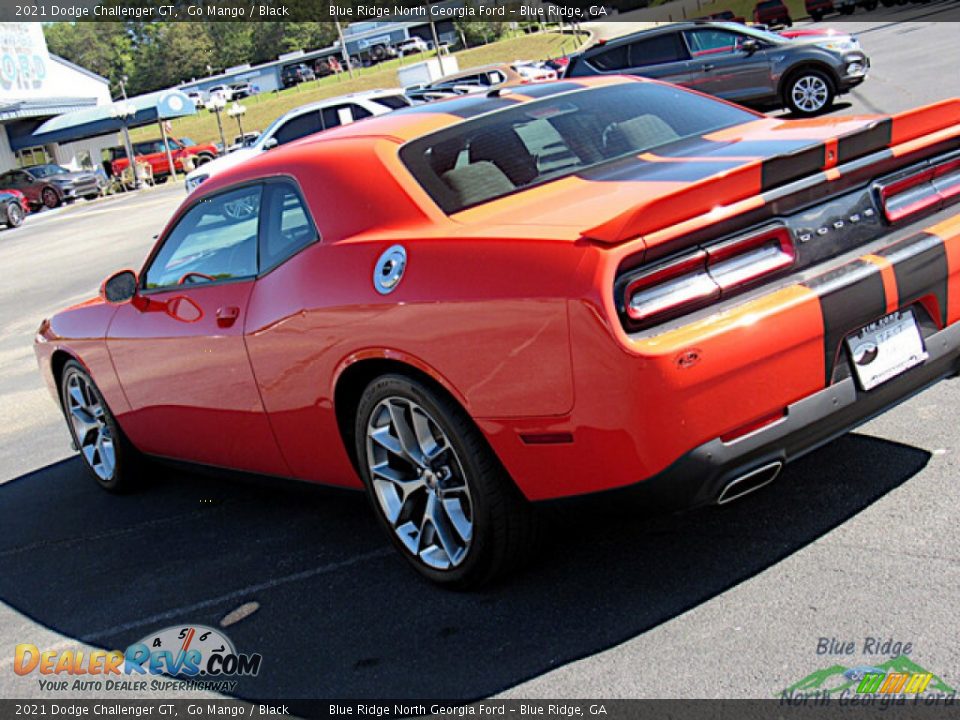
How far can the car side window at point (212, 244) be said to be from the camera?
4.51 meters

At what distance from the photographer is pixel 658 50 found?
739 inches

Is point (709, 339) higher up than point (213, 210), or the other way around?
point (213, 210)

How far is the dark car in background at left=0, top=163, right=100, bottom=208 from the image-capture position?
4209 cm

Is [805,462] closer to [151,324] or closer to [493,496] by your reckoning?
[493,496]

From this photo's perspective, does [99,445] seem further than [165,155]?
No

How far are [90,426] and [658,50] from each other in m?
14.8

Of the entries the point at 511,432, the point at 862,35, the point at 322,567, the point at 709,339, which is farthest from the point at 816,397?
the point at 862,35

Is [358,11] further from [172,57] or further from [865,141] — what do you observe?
[865,141]

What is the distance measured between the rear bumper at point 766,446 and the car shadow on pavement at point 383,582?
18 cm

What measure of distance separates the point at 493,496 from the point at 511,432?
26 cm

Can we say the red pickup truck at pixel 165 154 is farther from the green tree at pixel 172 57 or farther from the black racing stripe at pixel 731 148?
the green tree at pixel 172 57

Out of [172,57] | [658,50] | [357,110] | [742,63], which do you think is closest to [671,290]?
[742,63]

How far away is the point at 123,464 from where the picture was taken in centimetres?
572

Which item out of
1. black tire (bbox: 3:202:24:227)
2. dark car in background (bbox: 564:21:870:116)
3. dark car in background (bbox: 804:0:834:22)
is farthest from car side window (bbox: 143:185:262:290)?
dark car in background (bbox: 804:0:834:22)
